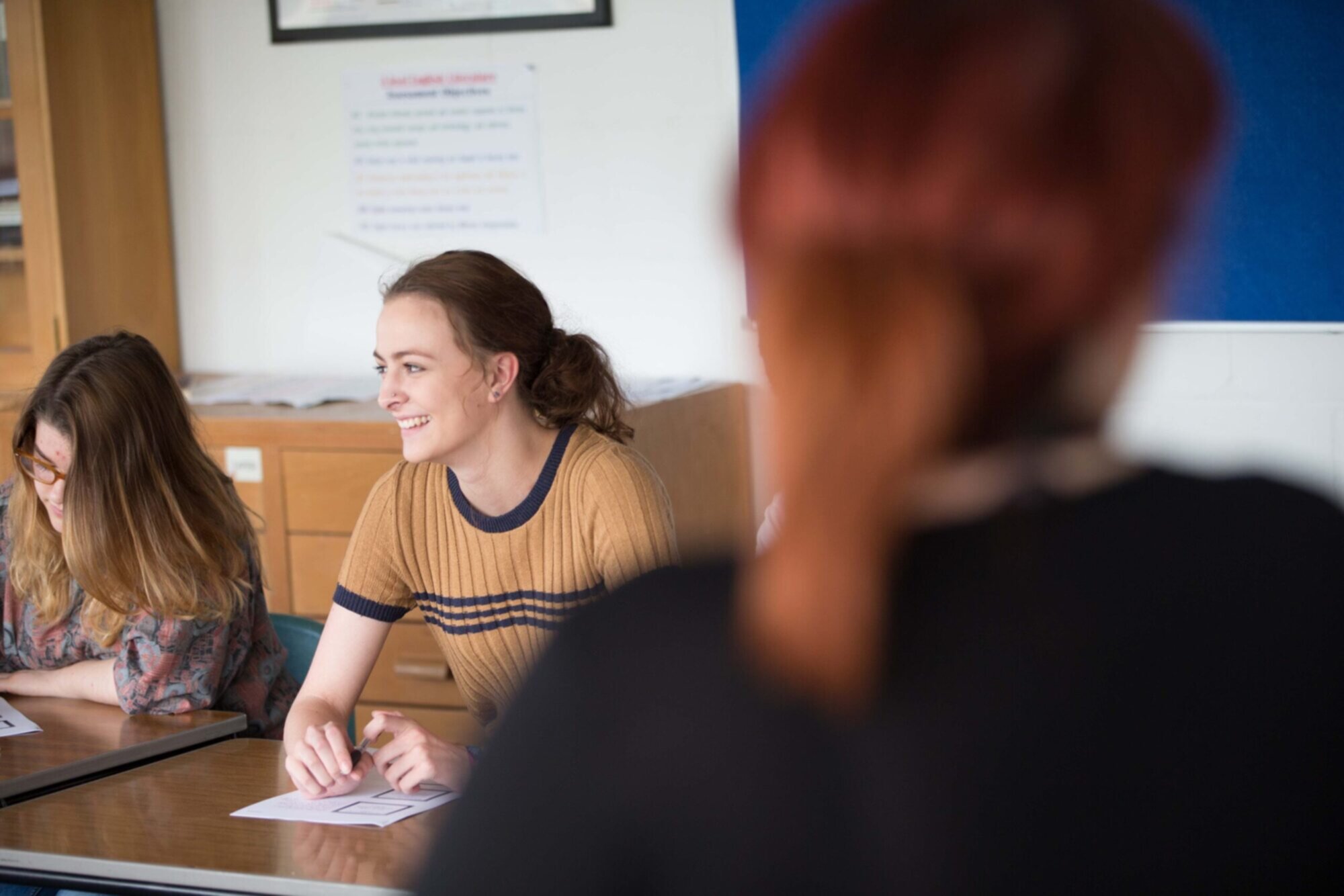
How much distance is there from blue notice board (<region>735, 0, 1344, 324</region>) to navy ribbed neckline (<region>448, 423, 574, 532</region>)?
46.4 inches

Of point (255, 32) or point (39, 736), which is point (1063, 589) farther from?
point (255, 32)

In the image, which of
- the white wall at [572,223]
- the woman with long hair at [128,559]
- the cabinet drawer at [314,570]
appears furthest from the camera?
the cabinet drawer at [314,570]

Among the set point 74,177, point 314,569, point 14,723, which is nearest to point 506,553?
point 14,723

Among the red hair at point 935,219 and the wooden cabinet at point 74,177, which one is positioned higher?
the wooden cabinet at point 74,177

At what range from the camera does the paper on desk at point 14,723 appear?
1.99 meters

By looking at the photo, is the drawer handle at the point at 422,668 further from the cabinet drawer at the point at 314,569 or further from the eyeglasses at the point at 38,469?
the eyeglasses at the point at 38,469

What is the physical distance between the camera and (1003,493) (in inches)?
21.4

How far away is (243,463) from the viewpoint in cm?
337

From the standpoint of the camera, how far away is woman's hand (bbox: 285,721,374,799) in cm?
169

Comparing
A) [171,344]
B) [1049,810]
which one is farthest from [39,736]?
[171,344]

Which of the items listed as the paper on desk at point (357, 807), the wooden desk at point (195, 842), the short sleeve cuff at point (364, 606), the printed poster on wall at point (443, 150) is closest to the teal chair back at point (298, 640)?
the short sleeve cuff at point (364, 606)

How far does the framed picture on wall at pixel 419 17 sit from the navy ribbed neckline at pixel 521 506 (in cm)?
174

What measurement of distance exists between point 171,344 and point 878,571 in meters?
3.84

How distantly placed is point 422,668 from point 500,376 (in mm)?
1263
